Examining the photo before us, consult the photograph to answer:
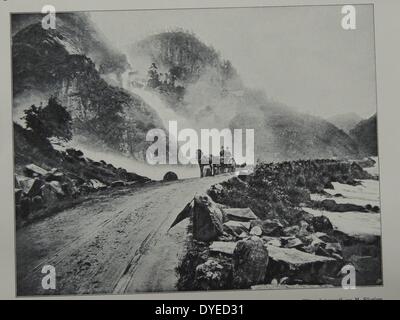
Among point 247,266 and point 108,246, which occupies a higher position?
point 108,246

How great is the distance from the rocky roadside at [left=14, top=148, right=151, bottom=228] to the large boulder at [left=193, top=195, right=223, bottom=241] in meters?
0.30

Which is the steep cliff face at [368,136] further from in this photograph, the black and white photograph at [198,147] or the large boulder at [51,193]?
the large boulder at [51,193]

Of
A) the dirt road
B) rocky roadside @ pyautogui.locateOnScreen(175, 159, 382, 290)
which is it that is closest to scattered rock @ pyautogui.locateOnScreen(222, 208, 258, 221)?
rocky roadside @ pyautogui.locateOnScreen(175, 159, 382, 290)

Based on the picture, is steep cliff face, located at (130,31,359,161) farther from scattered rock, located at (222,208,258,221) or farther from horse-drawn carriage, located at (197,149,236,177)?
scattered rock, located at (222,208,258,221)

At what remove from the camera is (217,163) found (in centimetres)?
260

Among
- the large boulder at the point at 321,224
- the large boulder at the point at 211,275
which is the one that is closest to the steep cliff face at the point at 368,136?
the large boulder at the point at 321,224

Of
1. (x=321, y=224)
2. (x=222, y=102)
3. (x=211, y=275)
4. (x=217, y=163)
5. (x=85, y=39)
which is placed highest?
(x=85, y=39)

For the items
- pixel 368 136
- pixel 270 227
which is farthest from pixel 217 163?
pixel 368 136

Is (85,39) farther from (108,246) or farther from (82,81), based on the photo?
(108,246)

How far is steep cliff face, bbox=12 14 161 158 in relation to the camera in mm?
2576

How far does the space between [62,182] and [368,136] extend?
1.55 metres

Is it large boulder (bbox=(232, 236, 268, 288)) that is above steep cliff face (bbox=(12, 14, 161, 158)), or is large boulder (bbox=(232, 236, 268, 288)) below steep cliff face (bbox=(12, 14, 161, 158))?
below
